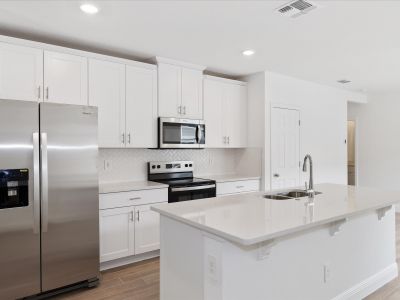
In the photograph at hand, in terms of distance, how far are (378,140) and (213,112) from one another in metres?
4.17

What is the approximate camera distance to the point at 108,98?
347 cm

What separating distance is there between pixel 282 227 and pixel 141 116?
2.48 m

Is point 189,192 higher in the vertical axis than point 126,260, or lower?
higher

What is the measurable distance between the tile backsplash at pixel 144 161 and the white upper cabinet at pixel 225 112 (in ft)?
1.13

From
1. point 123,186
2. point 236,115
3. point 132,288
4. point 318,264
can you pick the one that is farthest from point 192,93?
point 318,264

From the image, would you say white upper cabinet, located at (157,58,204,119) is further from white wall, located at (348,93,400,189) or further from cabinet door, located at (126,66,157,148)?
white wall, located at (348,93,400,189)

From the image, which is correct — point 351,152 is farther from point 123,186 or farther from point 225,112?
point 123,186

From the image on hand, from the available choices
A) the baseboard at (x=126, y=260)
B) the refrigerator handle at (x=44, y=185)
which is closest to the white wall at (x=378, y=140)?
the baseboard at (x=126, y=260)

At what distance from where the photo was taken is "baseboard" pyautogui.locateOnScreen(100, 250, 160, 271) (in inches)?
131

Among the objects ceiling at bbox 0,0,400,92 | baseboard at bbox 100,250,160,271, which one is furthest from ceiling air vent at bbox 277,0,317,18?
baseboard at bbox 100,250,160,271

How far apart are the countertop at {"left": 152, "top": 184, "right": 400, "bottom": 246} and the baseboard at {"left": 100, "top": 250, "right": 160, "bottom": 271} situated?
1517 mm

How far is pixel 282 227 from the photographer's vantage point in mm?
1768

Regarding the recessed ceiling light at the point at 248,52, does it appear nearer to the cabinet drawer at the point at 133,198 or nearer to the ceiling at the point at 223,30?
the ceiling at the point at 223,30

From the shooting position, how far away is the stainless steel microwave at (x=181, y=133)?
3.84 m
